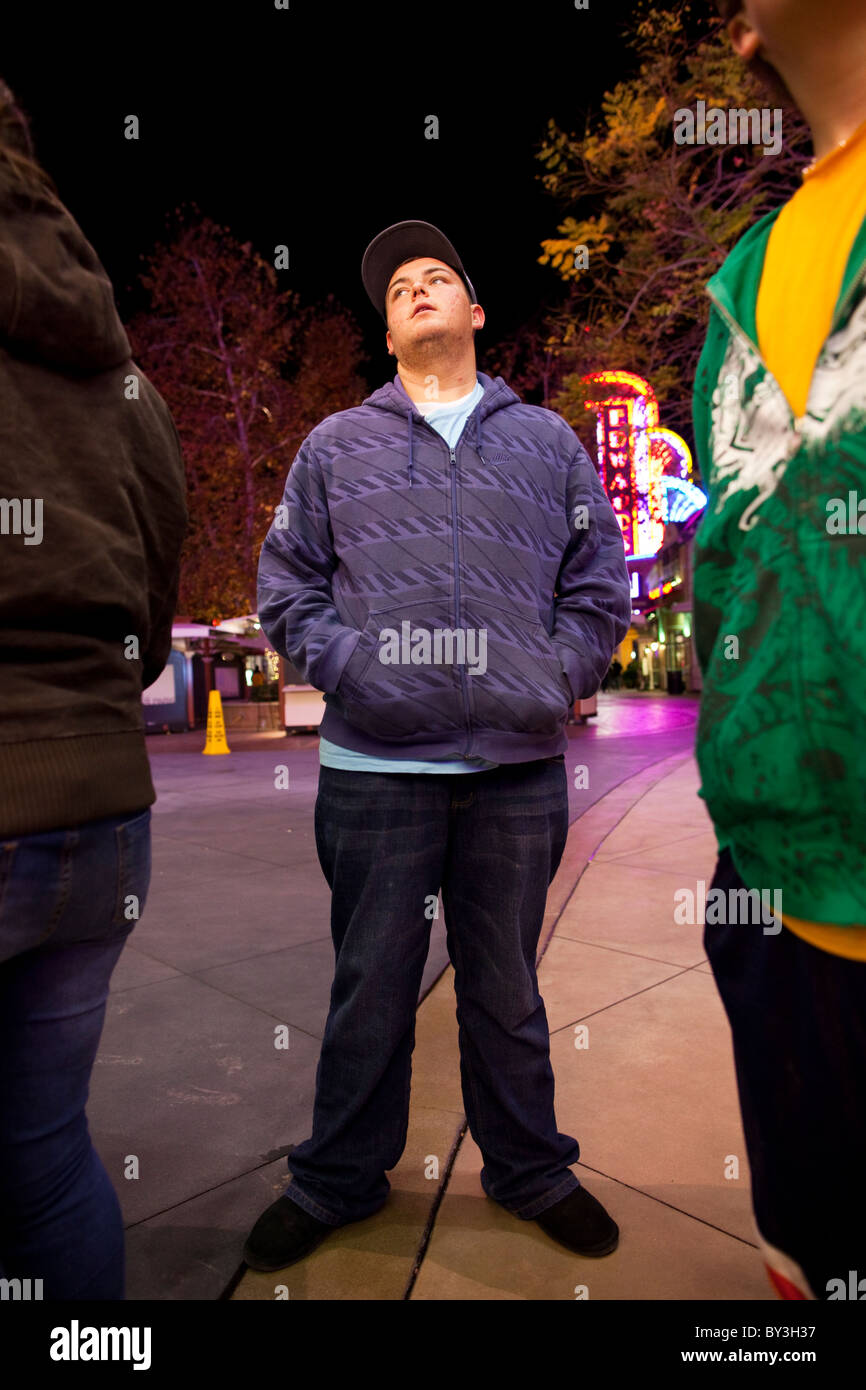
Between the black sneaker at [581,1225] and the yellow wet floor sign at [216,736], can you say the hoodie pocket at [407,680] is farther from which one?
the yellow wet floor sign at [216,736]

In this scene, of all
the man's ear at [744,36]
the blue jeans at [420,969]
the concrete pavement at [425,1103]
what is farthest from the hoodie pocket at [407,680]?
the concrete pavement at [425,1103]

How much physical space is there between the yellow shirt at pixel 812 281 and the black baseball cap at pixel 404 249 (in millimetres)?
1407

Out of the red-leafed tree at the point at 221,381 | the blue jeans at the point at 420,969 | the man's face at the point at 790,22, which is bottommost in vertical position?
the blue jeans at the point at 420,969

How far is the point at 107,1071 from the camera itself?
9.04 ft

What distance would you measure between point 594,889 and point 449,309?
3.62 metres

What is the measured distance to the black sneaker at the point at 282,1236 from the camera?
1.79m

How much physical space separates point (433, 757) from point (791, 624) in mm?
1069

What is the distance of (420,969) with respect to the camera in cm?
196

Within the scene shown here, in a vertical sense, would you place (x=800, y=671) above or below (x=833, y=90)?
below

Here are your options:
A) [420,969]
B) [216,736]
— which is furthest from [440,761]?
[216,736]

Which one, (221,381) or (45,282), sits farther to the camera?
(221,381)

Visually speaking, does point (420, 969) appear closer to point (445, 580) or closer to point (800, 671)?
point (445, 580)
